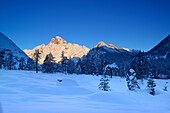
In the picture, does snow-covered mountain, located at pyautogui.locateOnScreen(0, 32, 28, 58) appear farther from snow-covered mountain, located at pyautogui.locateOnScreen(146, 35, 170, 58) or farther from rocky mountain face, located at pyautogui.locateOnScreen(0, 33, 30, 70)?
snow-covered mountain, located at pyautogui.locateOnScreen(146, 35, 170, 58)

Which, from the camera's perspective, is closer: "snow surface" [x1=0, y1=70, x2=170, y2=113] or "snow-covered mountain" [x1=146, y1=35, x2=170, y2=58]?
"snow surface" [x1=0, y1=70, x2=170, y2=113]

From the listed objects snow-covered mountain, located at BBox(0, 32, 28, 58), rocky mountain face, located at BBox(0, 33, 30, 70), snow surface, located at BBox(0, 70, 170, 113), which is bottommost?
snow surface, located at BBox(0, 70, 170, 113)

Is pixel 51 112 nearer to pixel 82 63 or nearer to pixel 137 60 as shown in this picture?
pixel 137 60

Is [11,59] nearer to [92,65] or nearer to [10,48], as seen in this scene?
[92,65]

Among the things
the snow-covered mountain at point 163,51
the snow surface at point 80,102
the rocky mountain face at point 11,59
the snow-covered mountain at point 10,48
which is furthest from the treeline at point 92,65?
the snow-covered mountain at point 163,51

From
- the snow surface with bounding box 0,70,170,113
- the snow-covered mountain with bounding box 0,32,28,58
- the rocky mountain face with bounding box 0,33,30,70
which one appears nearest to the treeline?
the rocky mountain face with bounding box 0,33,30,70

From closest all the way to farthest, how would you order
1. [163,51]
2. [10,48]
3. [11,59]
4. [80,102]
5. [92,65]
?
[80,102] → [11,59] → [92,65] → [10,48] → [163,51]

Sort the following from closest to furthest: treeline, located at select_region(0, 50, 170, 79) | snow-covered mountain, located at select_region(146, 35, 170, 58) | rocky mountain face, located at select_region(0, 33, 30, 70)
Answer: treeline, located at select_region(0, 50, 170, 79)
rocky mountain face, located at select_region(0, 33, 30, 70)
snow-covered mountain, located at select_region(146, 35, 170, 58)

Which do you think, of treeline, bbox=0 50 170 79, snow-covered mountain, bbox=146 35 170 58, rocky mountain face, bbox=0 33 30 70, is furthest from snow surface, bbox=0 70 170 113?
snow-covered mountain, bbox=146 35 170 58

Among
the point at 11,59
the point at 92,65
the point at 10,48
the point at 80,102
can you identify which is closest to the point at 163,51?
the point at 92,65

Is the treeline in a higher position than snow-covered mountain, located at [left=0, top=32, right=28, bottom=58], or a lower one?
lower

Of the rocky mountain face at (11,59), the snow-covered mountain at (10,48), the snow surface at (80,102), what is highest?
the snow-covered mountain at (10,48)

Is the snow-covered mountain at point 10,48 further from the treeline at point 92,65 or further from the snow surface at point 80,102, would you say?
the snow surface at point 80,102

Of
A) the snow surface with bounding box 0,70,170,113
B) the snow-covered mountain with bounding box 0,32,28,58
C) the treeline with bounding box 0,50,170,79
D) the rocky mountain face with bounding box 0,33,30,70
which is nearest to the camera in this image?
the snow surface with bounding box 0,70,170,113
